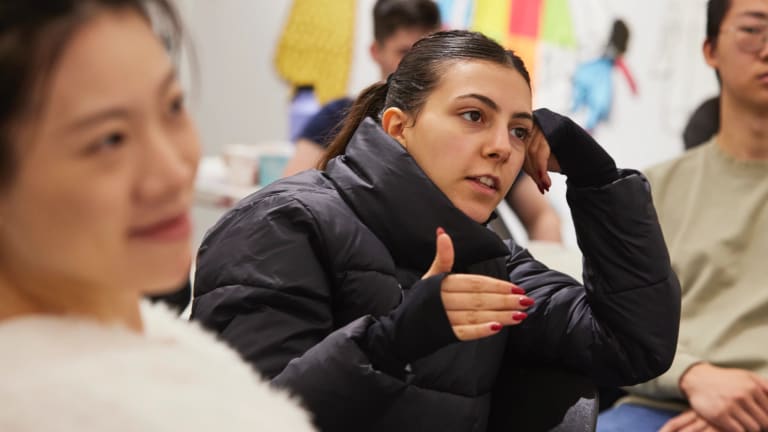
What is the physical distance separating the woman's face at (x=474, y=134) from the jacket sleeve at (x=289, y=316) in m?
0.17

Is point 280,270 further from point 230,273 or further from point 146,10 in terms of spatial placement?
point 146,10

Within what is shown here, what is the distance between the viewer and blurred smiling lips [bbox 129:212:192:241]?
637 mm

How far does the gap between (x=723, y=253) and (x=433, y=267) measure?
3.00 feet

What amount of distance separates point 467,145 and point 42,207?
0.71 m

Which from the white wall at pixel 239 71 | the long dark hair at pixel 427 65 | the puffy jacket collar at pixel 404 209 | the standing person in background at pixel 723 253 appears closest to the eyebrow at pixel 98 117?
the puffy jacket collar at pixel 404 209

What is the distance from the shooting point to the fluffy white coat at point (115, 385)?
0.57 meters

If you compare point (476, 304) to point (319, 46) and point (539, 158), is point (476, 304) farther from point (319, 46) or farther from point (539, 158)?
point (319, 46)

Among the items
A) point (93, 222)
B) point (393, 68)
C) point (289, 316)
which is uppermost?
point (93, 222)

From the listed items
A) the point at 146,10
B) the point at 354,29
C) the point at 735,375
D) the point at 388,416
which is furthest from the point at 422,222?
the point at 354,29

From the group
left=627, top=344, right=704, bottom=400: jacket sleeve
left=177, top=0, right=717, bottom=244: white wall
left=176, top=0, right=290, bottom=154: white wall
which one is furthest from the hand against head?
left=176, top=0, right=290, bottom=154: white wall

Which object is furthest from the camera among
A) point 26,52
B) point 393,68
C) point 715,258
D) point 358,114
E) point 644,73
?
point 644,73

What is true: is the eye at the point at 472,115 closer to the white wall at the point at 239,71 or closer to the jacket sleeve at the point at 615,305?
the jacket sleeve at the point at 615,305

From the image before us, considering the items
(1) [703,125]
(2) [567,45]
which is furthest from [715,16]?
(2) [567,45]

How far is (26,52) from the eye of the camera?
1.86 ft
